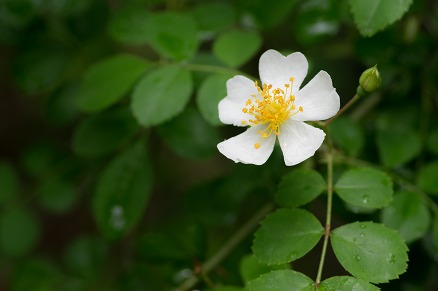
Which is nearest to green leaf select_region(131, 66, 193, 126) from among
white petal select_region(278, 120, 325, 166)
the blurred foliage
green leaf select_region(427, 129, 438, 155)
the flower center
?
the blurred foliage

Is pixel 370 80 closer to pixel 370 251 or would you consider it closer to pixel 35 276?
pixel 370 251

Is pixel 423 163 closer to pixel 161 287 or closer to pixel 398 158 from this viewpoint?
pixel 398 158

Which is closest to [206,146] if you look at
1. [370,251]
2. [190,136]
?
[190,136]

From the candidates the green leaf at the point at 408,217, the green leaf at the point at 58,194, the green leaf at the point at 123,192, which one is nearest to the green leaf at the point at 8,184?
the green leaf at the point at 58,194

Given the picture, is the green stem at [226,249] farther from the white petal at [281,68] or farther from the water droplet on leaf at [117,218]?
the white petal at [281,68]

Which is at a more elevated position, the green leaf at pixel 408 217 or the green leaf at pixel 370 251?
the green leaf at pixel 370 251

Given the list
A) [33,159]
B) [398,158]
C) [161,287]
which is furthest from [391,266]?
[33,159]

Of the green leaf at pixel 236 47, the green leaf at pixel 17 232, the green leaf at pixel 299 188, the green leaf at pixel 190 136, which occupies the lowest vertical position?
the green leaf at pixel 17 232
